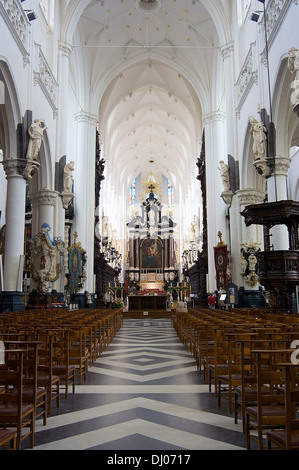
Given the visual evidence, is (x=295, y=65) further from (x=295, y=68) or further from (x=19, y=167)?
(x=19, y=167)

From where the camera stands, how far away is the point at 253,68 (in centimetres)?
1546

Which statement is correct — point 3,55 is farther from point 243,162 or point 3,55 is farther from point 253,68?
point 243,162

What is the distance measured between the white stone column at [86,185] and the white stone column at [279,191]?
1277 cm

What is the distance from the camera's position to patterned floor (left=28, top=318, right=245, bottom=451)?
342 cm

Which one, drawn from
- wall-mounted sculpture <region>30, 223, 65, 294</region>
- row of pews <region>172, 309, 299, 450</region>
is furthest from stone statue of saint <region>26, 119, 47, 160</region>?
row of pews <region>172, 309, 299, 450</region>

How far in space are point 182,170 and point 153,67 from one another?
1495 cm

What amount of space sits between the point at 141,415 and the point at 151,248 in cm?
4369

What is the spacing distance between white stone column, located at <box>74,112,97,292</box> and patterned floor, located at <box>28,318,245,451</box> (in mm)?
16848

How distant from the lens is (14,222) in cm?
1288

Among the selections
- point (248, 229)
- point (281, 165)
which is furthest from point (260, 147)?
point (248, 229)

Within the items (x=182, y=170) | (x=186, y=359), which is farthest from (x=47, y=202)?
(x=182, y=170)

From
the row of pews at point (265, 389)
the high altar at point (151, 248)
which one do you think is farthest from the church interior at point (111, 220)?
the high altar at point (151, 248)

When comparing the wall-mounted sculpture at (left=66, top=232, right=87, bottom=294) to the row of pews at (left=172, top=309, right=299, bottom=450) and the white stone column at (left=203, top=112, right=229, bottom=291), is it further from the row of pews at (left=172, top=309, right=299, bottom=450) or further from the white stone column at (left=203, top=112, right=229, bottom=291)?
the row of pews at (left=172, top=309, right=299, bottom=450)

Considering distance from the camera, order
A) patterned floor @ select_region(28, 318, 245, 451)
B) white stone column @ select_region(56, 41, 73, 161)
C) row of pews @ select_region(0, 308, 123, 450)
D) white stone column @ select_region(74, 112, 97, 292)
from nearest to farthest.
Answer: row of pews @ select_region(0, 308, 123, 450) < patterned floor @ select_region(28, 318, 245, 451) < white stone column @ select_region(56, 41, 73, 161) < white stone column @ select_region(74, 112, 97, 292)
